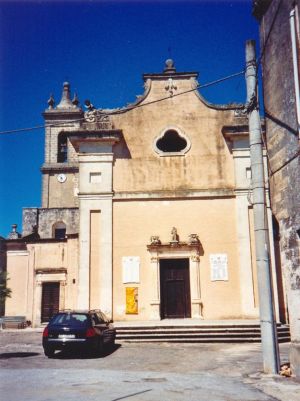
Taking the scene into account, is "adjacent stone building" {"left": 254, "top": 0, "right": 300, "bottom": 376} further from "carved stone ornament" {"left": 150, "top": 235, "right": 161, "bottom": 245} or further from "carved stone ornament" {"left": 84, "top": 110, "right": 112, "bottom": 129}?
"carved stone ornament" {"left": 84, "top": 110, "right": 112, "bottom": 129}

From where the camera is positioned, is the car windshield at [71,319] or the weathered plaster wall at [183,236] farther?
the weathered plaster wall at [183,236]

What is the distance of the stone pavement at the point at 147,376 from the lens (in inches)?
301

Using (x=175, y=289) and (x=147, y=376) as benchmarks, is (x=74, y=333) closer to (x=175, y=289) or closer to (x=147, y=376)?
(x=147, y=376)

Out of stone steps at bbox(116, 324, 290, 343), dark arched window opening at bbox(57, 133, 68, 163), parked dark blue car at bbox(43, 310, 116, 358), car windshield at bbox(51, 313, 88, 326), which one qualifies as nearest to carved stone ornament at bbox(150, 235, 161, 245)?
stone steps at bbox(116, 324, 290, 343)

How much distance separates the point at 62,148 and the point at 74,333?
112 ft

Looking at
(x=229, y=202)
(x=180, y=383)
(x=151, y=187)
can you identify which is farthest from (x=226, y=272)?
(x=180, y=383)

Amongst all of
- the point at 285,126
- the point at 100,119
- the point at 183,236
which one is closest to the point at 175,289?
the point at 183,236

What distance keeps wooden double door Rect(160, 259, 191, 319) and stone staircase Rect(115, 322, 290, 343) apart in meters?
2.67

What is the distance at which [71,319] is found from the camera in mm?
12914

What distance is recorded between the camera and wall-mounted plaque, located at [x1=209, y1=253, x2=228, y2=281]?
65.0ft

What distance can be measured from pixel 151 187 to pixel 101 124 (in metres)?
3.91

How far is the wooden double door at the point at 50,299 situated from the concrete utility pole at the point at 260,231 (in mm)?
15047

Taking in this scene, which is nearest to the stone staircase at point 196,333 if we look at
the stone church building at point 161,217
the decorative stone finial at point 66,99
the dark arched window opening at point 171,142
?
the stone church building at point 161,217

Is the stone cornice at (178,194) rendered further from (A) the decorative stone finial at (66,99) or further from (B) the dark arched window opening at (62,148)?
(A) the decorative stone finial at (66,99)
